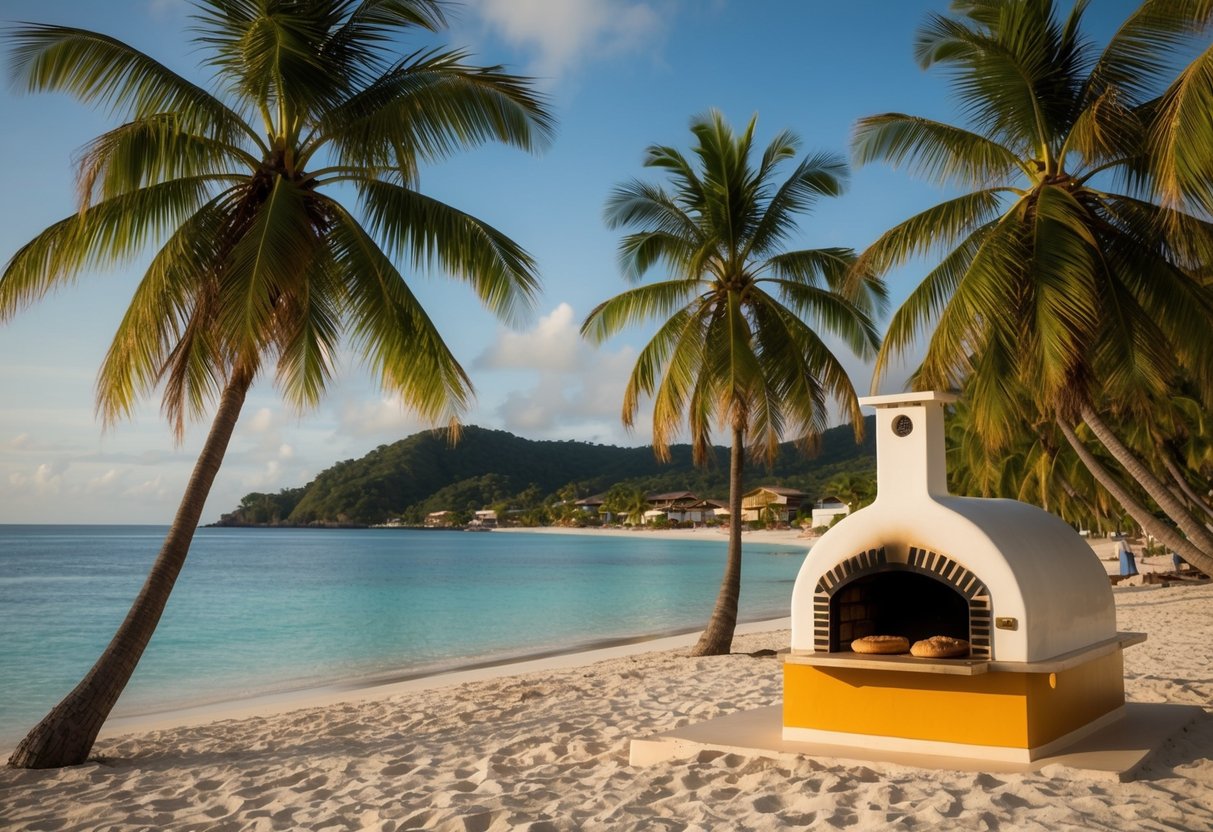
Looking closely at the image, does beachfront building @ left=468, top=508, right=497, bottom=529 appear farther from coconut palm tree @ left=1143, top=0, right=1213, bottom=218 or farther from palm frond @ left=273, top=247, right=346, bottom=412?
coconut palm tree @ left=1143, top=0, right=1213, bottom=218

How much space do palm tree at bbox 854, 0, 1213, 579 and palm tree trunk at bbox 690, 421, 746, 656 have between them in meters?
3.53

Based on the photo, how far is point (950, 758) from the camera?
257 inches

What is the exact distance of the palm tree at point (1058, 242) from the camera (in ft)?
31.0

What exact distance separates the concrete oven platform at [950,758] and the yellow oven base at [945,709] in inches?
3.3

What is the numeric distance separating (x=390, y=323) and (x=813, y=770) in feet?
17.0

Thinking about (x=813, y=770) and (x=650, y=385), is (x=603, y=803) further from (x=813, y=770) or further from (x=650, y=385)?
(x=650, y=385)

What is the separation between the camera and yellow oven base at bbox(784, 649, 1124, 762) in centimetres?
644

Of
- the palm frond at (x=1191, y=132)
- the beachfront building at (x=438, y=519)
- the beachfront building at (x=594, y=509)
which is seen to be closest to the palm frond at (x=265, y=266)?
the palm frond at (x=1191, y=132)

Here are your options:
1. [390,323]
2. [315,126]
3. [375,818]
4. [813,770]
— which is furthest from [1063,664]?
[315,126]

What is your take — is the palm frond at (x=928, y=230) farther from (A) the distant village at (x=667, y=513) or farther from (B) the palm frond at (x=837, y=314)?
(A) the distant village at (x=667, y=513)

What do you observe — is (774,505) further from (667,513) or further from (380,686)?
(380,686)

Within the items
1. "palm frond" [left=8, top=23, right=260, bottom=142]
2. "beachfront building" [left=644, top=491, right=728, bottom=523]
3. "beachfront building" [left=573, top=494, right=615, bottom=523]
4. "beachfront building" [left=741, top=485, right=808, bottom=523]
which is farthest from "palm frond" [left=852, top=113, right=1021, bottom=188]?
"beachfront building" [left=573, top=494, right=615, bottom=523]

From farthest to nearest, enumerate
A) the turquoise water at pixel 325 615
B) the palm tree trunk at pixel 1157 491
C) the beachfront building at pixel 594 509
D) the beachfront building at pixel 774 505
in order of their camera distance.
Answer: the beachfront building at pixel 594 509
the beachfront building at pixel 774 505
the turquoise water at pixel 325 615
the palm tree trunk at pixel 1157 491

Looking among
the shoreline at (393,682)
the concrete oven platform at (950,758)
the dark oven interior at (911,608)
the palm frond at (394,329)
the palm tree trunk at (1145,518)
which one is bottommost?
the shoreline at (393,682)
